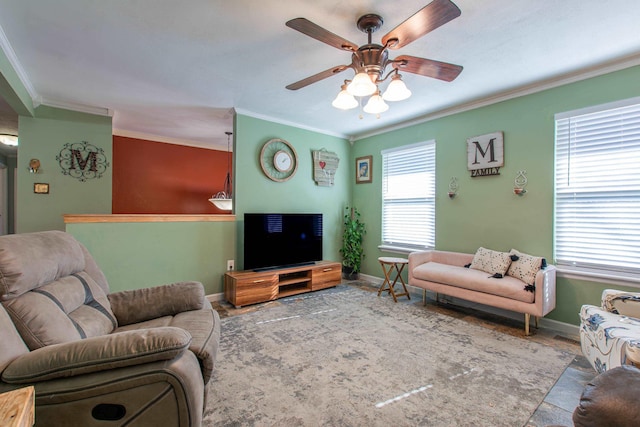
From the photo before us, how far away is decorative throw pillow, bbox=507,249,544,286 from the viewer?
2.76 metres

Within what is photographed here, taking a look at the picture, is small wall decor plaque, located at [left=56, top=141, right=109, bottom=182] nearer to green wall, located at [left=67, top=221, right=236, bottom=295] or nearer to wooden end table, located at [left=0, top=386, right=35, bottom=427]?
green wall, located at [left=67, top=221, right=236, bottom=295]

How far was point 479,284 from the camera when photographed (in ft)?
9.53

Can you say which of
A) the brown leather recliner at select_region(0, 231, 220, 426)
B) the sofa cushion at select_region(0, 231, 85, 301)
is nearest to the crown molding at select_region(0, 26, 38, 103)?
the sofa cushion at select_region(0, 231, 85, 301)

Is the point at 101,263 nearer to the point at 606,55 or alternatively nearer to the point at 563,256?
the point at 563,256

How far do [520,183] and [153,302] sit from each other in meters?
3.64

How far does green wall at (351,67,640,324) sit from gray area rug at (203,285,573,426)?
1019 millimetres

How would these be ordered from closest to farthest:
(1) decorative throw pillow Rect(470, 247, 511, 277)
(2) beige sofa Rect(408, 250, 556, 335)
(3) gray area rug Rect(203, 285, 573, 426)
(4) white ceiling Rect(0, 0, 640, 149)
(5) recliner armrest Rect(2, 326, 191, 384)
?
1. (5) recliner armrest Rect(2, 326, 191, 384)
2. (3) gray area rug Rect(203, 285, 573, 426)
3. (4) white ceiling Rect(0, 0, 640, 149)
4. (2) beige sofa Rect(408, 250, 556, 335)
5. (1) decorative throw pillow Rect(470, 247, 511, 277)

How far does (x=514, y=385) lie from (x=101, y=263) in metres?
3.86

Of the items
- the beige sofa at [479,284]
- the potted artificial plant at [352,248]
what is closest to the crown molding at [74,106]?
the potted artificial plant at [352,248]

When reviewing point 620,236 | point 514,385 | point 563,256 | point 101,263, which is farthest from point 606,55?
point 101,263

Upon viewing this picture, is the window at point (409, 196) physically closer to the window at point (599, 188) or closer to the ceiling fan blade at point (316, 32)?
the window at point (599, 188)

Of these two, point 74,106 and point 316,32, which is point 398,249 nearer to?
point 316,32

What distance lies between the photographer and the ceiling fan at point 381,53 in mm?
1498

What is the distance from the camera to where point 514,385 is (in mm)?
1895
